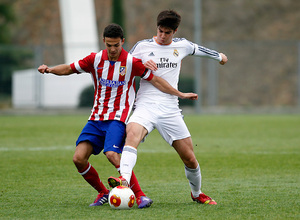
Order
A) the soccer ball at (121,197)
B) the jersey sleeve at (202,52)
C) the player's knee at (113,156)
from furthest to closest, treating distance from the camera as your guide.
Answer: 1. the jersey sleeve at (202,52)
2. the player's knee at (113,156)
3. the soccer ball at (121,197)

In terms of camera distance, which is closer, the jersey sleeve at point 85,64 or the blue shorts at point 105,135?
the blue shorts at point 105,135

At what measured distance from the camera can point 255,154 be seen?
10156 millimetres

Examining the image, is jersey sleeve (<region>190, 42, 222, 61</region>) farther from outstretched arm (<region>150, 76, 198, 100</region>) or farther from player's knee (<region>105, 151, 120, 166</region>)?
player's knee (<region>105, 151, 120, 166</region>)

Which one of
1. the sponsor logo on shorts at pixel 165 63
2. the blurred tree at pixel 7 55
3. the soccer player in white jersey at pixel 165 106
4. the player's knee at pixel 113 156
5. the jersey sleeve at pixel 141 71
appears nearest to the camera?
the player's knee at pixel 113 156

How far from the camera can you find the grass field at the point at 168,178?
17.9 ft

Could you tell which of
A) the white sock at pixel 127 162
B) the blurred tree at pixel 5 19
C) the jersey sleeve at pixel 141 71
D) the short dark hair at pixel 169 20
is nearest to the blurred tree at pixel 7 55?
the blurred tree at pixel 5 19

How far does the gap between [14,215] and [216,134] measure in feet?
29.4

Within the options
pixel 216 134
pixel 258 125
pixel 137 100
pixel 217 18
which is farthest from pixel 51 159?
pixel 217 18

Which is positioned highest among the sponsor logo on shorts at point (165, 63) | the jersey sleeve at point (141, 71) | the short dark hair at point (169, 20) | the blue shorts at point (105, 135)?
the short dark hair at point (169, 20)

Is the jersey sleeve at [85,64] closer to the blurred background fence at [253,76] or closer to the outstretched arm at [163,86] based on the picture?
the outstretched arm at [163,86]

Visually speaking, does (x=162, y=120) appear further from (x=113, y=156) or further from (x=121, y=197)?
(x=121, y=197)

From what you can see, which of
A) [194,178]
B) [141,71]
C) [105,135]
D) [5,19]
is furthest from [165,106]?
[5,19]

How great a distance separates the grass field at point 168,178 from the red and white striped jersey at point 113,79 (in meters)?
0.91

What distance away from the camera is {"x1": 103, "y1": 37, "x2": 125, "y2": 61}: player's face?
5.77m
